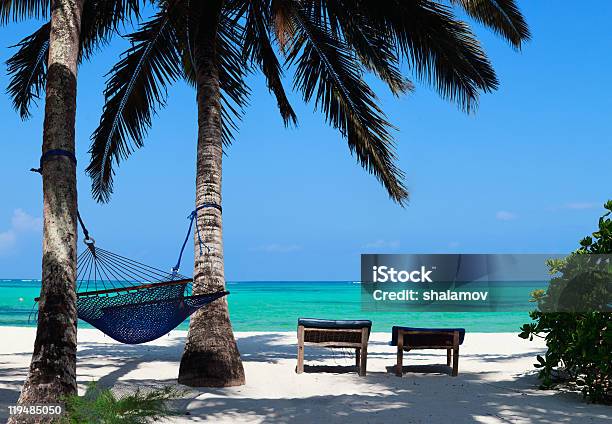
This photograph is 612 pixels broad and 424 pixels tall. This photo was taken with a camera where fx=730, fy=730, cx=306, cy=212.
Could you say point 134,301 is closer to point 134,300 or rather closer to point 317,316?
point 134,300

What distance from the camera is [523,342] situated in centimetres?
1260

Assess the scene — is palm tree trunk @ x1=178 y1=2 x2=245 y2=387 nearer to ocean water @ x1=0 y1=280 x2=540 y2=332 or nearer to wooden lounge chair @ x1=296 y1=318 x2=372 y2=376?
wooden lounge chair @ x1=296 y1=318 x2=372 y2=376

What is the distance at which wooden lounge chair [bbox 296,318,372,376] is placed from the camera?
7379 millimetres

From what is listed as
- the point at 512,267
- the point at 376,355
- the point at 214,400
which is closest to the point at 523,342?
the point at 376,355

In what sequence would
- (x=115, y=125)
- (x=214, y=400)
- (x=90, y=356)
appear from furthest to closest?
(x=90, y=356), (x=115, y=125), (x=214, y=400)

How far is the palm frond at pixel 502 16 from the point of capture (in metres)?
7.43

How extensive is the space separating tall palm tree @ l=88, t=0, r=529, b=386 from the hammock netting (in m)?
0.99

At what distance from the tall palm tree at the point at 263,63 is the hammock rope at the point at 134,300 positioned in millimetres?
963

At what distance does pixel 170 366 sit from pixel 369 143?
3.35 m

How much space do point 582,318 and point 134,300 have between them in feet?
11.6

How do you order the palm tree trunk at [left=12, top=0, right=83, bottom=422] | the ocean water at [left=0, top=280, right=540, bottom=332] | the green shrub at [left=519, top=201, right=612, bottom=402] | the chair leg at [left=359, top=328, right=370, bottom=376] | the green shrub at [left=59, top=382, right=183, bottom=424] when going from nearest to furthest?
the green shrub at [left=59, top=382, right=183, bottom=424]
the palm tree trunk at [left=12, top=0, right=83, bottom=422]
the green shrub at [left=519, top=201, right=612, bottom=402]
the chair leg at [left=359, top=328, right=370, bottom=376]
the ocean water at [left=0, top=280, right=540, bottom=332]

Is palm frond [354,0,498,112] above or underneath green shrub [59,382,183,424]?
above

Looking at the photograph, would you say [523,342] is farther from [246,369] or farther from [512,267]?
[512,267]

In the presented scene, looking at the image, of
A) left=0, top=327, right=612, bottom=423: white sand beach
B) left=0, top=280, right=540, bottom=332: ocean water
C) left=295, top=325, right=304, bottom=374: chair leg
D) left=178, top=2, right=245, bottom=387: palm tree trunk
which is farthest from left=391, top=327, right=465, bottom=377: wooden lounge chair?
left=0, top=280, right=540, bottom=332: ocean water
